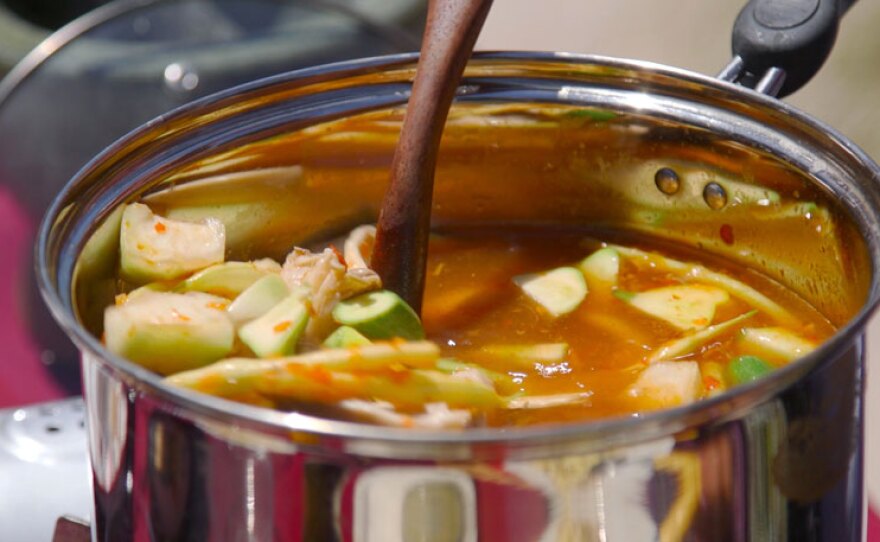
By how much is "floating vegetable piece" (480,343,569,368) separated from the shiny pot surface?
0.76 ft

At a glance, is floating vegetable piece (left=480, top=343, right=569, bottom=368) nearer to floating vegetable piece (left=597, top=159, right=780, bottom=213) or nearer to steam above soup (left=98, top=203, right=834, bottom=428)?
steam above soup (left=98, top=203, right=834, bottom=428)

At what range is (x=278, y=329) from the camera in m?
0.97

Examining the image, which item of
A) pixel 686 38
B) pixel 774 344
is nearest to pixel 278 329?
pixel 774 344

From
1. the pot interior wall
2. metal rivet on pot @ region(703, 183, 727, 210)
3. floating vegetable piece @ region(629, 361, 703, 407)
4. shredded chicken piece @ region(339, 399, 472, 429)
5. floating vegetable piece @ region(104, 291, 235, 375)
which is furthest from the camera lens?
metal rivet on pot @ region(703, 183, 727, 210)

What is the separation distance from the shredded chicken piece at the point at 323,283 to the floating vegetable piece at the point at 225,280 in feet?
0.10

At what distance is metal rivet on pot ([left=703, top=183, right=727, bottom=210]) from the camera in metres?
1.25

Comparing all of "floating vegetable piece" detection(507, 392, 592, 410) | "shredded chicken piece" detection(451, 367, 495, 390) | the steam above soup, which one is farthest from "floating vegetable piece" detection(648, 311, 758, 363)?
"shredded chicken piece" detection(451, 367, 495, 390)

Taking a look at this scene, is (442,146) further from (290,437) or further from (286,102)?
(290,437)

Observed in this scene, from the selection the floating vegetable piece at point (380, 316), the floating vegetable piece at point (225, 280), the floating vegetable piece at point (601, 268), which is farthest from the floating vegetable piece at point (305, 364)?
the floating vegetable piece at point (601, 268)

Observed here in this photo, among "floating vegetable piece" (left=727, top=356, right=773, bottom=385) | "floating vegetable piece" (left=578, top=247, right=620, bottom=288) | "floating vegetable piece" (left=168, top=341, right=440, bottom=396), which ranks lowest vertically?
"floating vegetable piece" (left=727, top=356, right=773, bottom=385)

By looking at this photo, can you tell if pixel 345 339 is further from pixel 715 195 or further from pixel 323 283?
pixel 715 195

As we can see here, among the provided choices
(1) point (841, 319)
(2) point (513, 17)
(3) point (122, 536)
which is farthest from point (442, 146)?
(2) point (513, 17)

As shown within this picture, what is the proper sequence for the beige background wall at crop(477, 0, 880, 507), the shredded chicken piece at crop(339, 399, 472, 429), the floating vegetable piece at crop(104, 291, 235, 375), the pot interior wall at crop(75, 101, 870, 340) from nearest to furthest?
the shredded chicken piece at crop(339, 399, 472, 429), the floating vegetable piece at crop(104, 291, 235, 375), the pot interior wall at crop(75, 101, 870, 340), the beige background wall at crop(477, 0, 880, 507)

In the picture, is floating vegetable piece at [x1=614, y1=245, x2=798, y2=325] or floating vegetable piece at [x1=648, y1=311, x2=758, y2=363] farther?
floating vegetable piece at [x1=614, y1=245, x2=798, y2=325]
